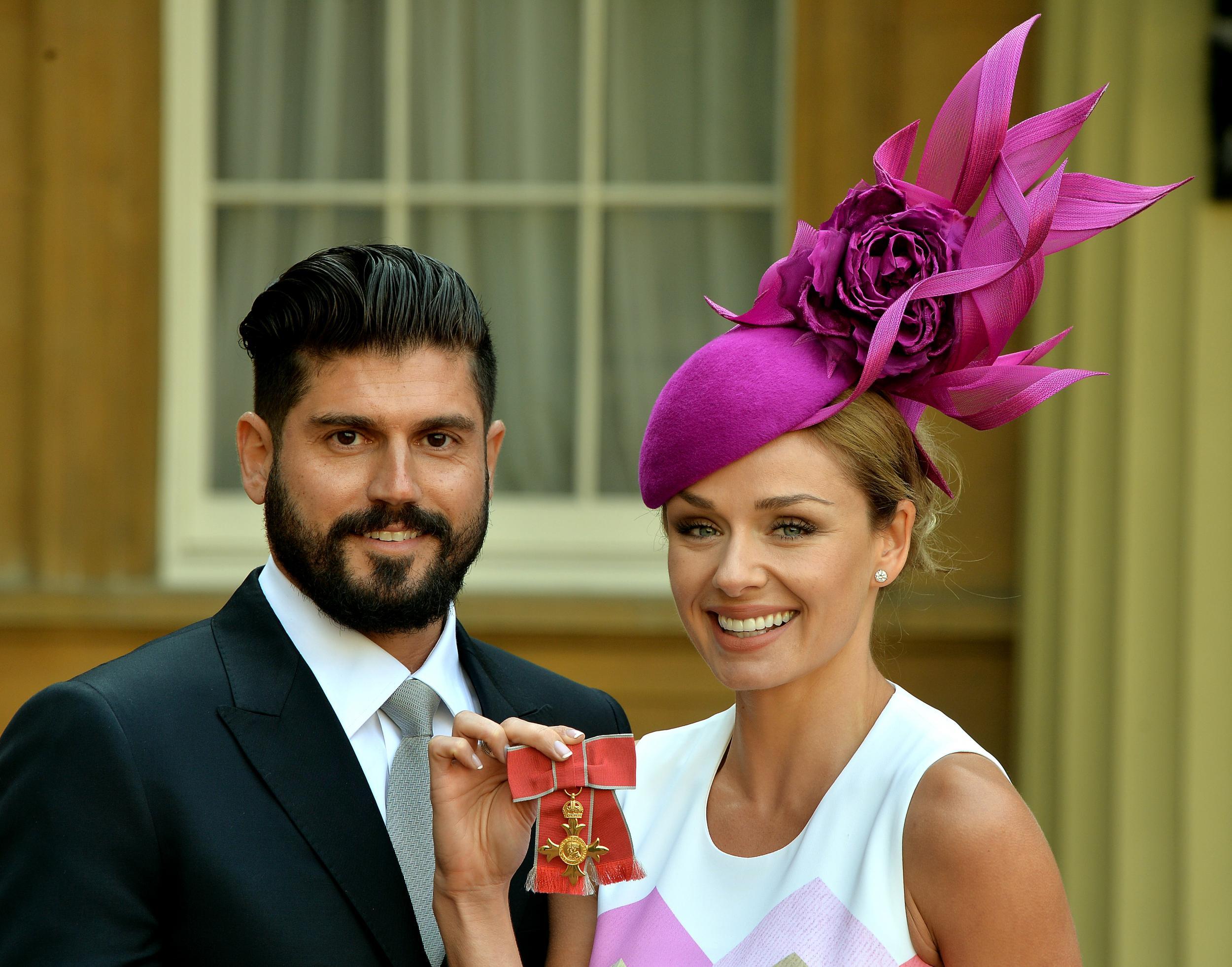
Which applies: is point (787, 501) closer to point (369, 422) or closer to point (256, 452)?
point (369, 422)

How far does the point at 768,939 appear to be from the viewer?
1.87 meters

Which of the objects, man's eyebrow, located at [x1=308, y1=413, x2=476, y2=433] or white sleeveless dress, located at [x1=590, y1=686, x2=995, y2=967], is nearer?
white sleeveless dress, located at [x1=590, y1=686, x2=995, y2=967]

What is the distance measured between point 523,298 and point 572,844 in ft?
10.3

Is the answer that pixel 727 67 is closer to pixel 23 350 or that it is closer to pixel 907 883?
pixel 23 350

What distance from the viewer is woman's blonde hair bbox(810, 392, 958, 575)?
1.93 meters

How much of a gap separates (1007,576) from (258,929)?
10.2 feet

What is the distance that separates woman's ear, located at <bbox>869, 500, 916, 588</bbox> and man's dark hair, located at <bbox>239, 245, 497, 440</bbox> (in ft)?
2.28

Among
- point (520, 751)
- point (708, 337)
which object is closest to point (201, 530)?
point (708, 337)

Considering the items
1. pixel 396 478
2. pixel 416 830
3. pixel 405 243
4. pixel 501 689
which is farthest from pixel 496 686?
pixel 405 243

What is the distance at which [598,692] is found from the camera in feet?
8.19

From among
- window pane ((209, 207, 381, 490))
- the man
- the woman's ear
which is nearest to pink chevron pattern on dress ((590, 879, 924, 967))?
the man

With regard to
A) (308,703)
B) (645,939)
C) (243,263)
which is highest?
(243,263)

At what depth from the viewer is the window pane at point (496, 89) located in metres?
4.64

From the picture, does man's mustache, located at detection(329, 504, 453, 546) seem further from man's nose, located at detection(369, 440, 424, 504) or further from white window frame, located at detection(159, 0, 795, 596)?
white window frame, located at detection(159, 0, 795, 596)
